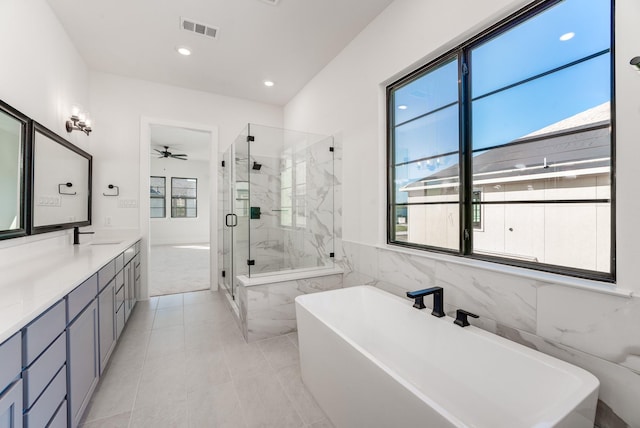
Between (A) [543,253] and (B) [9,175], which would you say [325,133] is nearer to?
(A) [543,253]

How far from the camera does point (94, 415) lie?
1.65m

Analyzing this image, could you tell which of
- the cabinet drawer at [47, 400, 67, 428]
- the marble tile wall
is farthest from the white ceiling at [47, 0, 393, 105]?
the cabinet drawer at [47, 400, 67, 428]

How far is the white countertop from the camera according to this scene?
3.34 ft

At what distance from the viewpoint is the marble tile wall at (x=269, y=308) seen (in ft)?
8.39

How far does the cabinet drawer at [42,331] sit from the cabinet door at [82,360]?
145mm

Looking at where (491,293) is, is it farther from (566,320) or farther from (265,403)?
(265,403)

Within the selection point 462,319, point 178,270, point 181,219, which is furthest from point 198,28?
point 181,219

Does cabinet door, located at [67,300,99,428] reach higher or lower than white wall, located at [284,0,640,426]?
lower

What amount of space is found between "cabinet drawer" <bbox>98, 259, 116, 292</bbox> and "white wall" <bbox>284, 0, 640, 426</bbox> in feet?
6.72

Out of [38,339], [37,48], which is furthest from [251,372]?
[37,48]

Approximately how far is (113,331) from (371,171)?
2.52m

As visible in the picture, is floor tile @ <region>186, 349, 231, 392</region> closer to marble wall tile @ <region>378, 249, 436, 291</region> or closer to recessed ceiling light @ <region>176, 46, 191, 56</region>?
marble wall tile @ <region>378, 249, 436, 291</region>

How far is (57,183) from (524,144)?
3652 millimetres

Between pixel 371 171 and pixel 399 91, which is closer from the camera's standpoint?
pixel 399 91
